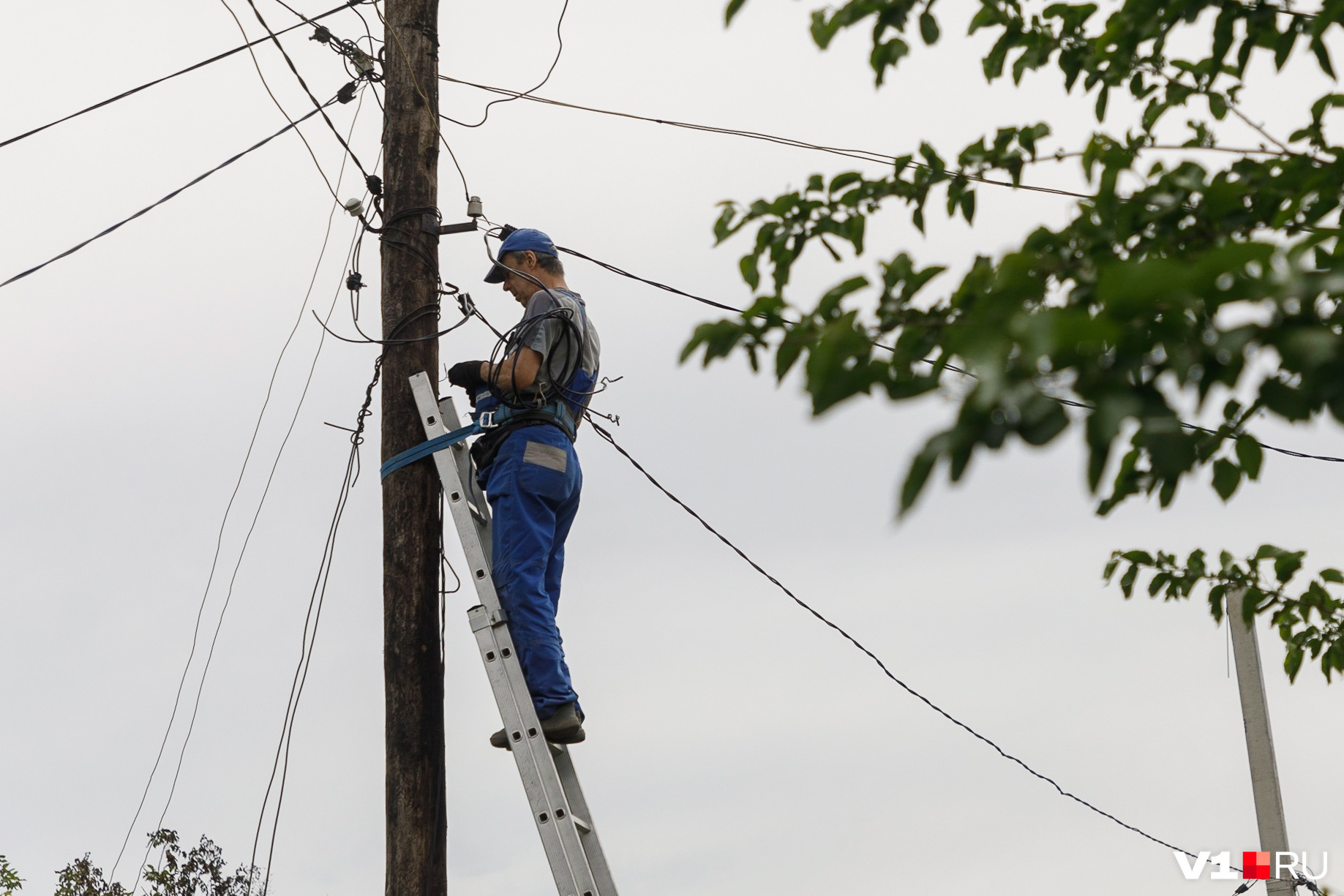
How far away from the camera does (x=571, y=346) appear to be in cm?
495

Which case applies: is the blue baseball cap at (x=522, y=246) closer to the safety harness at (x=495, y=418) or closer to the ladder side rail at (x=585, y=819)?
the safety harness at (x=495, y=418)

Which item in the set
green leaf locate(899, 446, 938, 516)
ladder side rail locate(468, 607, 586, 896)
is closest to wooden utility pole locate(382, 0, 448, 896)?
ladder side rail locate(468, 607, 586, 896)

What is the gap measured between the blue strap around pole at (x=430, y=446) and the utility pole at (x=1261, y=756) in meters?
5.97

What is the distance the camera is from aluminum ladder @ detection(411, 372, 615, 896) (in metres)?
4.24

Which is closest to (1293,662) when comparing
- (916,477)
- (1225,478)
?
(1225,478)

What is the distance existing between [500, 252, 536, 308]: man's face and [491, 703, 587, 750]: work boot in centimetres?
173

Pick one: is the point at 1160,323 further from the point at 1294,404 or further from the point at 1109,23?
the point at 1109,23

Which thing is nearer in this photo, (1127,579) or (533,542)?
(1127,579)

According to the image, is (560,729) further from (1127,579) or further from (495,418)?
(1127,579)

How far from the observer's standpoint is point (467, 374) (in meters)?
4.82

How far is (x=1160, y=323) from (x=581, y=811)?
3.54 meters

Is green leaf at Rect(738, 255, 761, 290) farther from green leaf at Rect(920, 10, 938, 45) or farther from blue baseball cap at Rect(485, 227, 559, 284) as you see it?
blue baseball cap at Rect(485, 227, 559, 284)

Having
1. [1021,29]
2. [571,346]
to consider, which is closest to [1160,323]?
[1021,29]

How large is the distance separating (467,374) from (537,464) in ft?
1.50
